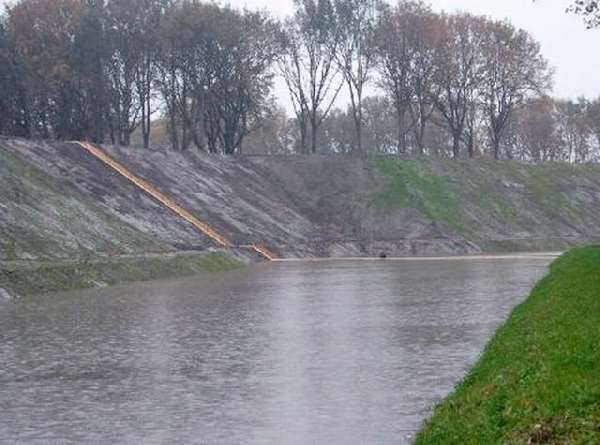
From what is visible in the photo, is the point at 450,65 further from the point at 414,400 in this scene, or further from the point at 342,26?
the point at 414,400

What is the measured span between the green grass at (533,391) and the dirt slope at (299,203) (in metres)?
34.6

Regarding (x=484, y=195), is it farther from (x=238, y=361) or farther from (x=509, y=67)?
(x=238, y=361)

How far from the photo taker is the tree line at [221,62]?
295ft

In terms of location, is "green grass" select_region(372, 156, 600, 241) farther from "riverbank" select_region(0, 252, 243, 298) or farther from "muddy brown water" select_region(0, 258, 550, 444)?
"muddy brown water" select_region(0, 258, 550, 444)

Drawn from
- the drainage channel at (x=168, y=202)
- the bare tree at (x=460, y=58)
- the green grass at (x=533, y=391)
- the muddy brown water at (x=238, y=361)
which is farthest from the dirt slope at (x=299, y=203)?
the green grass at (x=533, y=391)

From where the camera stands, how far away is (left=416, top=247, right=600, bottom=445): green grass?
35.8ft

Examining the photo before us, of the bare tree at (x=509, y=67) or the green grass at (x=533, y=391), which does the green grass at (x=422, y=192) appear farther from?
the green grass at (x=533, y=391)

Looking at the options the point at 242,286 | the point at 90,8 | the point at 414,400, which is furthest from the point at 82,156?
the point at 414,400

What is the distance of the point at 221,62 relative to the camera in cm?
9419

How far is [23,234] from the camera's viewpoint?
49719 mm

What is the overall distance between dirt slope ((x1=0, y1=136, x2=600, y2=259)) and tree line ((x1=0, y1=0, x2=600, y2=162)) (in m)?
8.28

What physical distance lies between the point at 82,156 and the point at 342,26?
3597 centimetres

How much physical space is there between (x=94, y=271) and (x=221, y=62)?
165ft

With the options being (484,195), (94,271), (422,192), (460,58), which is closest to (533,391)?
(94,271)
